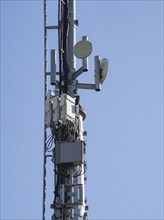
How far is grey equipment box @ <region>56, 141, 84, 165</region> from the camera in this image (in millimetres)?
21719

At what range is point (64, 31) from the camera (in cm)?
2375

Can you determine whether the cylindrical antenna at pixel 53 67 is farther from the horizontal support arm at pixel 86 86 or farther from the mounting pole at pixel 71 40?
the horizontal support arm at pixel 86 86

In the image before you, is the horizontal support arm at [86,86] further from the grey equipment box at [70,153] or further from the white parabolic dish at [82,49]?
the grey equipment box at [70,153]

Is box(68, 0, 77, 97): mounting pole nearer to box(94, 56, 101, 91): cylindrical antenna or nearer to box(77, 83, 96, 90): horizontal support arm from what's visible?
box(77, 83, 96, 90): horizontal support arm

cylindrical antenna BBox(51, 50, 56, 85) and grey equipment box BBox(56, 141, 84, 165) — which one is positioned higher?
cylindrical antenna BBox(51, 50, 56, 85)

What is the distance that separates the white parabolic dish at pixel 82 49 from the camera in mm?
23078

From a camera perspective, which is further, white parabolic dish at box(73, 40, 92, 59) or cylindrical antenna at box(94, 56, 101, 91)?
cylindrical antenna at box(94, 56, 101, 91)

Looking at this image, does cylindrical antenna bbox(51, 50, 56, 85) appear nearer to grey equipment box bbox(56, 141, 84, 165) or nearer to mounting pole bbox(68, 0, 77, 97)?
mounting pole bbox(68, 0, 77, 97)

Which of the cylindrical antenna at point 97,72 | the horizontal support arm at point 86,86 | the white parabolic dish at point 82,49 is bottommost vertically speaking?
the horizontal support arm at point 86,86

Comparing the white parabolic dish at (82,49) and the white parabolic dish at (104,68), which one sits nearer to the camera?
the white parabolic dish at (82,49)

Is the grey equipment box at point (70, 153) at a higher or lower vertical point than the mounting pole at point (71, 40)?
lower

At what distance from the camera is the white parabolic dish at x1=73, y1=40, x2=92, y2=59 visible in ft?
75.7

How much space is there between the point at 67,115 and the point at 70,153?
1061 mm

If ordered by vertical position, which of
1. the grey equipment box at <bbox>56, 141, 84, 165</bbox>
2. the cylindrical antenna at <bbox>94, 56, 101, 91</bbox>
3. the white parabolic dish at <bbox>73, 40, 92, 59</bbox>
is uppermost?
the white parabolic dish at <bbox>73, 40, 92, 59</bbox>
